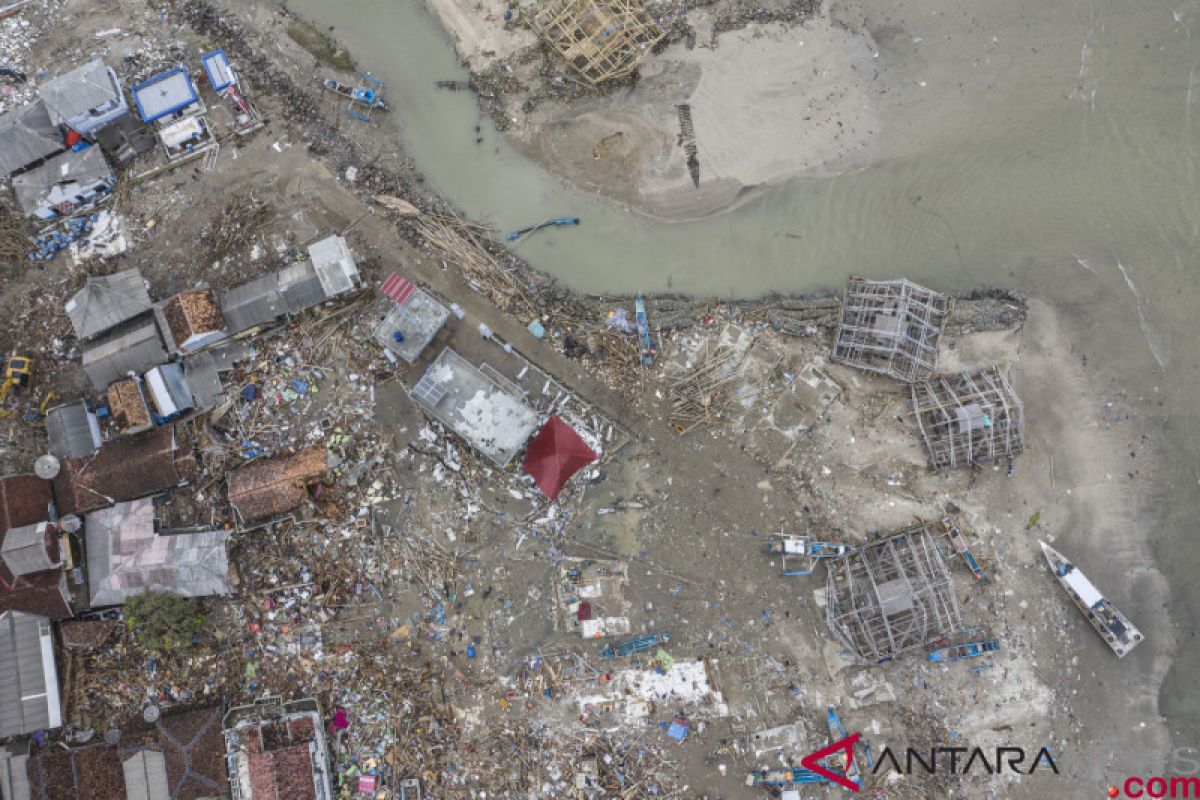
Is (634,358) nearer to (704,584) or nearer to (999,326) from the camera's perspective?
(704,584)

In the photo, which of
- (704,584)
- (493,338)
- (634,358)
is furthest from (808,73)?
(704,584)

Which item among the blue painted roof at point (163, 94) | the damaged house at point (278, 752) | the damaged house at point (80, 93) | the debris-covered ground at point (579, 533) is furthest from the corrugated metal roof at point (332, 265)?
the damaged house at point (278, 752)

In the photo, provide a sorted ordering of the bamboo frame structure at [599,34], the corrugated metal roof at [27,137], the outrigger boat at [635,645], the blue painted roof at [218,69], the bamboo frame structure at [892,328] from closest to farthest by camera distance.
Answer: the bamboo frame structure at [892,328] → the outrigger boat at [635,645] → the bamboo frame structure at [599,34] → the corrugated metal roof at [27,137] → the blue painted roof at [218,69]

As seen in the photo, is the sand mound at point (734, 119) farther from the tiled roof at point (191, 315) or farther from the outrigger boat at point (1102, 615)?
the outrigger boat at point (1102, 615)

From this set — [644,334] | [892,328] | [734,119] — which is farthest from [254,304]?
Answer: [892,328]

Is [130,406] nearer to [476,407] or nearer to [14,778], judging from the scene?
[476,407]

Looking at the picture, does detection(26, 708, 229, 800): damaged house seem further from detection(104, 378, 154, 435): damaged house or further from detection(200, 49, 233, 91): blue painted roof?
detection(200, 49, 233, 91): blue painted roof

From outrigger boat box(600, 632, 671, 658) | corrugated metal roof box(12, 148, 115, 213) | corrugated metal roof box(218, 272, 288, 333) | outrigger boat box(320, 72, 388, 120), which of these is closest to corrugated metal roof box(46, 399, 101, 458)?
corrugated metal roof box(218, 272, 288, 333)
